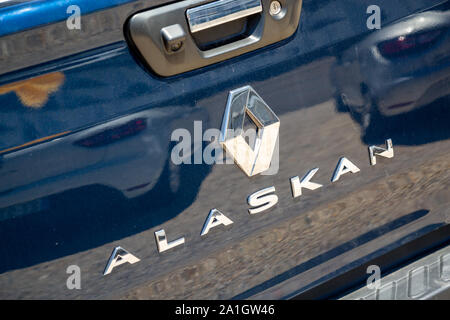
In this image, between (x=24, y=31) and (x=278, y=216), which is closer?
(x=24, y=31)

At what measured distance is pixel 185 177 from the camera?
1.25 meters

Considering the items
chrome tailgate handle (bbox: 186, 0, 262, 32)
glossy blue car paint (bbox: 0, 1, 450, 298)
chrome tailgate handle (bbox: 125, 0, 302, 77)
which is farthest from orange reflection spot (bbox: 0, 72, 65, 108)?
chrome tailgate handle (bbox: 186, 0, 262, 32)

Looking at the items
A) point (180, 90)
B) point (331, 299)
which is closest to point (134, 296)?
point (180, 90)

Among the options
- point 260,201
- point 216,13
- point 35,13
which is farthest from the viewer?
point 260,201

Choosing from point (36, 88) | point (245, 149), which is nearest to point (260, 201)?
point (245, 149)

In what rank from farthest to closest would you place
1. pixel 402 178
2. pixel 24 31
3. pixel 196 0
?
pixel 402 178
pixel 196 0
pixel 24 31

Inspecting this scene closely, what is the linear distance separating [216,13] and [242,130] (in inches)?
10.2

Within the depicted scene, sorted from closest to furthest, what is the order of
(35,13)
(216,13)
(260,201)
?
(35,13) → (216,13) → (260,201)

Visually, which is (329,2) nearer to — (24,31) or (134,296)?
(24,31)

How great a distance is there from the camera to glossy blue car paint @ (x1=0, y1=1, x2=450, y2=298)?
3.65ft

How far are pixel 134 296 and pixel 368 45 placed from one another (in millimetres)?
824

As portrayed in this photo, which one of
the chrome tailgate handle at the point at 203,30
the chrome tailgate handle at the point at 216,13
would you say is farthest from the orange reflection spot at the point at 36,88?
the chrome tailgate handle at the point at 216,13

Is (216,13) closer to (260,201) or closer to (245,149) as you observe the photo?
(245,149)

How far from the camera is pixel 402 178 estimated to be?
5.29 ft
